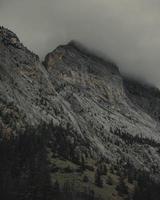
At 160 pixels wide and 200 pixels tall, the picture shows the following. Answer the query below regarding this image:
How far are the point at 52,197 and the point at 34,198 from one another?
7.49 metres

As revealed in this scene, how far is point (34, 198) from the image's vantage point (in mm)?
199750

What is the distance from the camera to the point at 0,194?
7515 inches

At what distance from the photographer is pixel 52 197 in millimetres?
198875

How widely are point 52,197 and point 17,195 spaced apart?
47.2 feet

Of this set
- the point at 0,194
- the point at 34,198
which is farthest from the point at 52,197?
the point at 0,194

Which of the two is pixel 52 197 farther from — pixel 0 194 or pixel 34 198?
pixel 0 194

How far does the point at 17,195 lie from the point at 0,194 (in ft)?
34.7

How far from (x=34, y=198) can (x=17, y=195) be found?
706 centimetres
